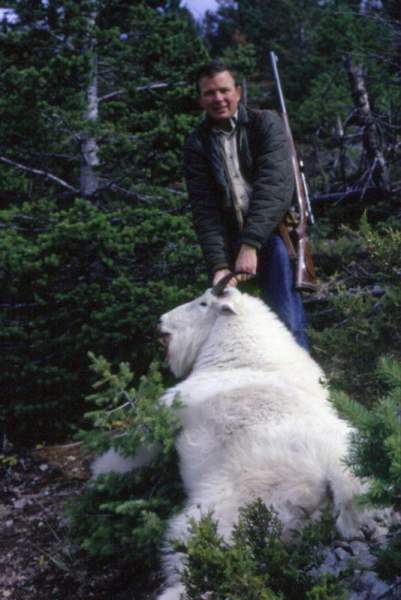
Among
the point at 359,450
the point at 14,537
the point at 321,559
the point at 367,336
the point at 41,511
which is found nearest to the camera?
the point at 359,450

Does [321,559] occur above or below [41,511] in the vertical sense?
above

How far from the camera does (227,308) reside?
4.27 metres

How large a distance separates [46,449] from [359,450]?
202 inches

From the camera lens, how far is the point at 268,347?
4.11 m

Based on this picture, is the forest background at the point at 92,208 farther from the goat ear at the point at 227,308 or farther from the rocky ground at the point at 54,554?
the goat ear at the point at 227,308

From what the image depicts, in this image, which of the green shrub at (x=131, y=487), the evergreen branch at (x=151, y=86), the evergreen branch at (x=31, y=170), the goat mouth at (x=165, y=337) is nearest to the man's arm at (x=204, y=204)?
the goat mouth at (x=165, y=337)

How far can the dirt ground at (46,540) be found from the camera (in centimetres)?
423

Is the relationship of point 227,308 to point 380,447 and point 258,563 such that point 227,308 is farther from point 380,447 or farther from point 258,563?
point 380,447

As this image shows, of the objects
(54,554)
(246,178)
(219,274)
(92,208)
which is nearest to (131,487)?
(54,554)

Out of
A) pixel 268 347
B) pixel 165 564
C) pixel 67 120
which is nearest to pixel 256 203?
pixel 268 347

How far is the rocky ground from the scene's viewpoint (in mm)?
2705

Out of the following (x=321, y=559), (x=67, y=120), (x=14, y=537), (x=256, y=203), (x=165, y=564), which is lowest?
(x=14, y=537)

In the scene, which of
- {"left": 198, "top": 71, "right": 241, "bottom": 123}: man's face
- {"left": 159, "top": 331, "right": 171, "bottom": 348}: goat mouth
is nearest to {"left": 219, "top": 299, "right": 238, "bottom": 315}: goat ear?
{"left": 159, "top": 331, "right": 171, "bottom": 348}: goat mouth

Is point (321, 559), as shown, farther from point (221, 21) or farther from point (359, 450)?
point (221, 21)
